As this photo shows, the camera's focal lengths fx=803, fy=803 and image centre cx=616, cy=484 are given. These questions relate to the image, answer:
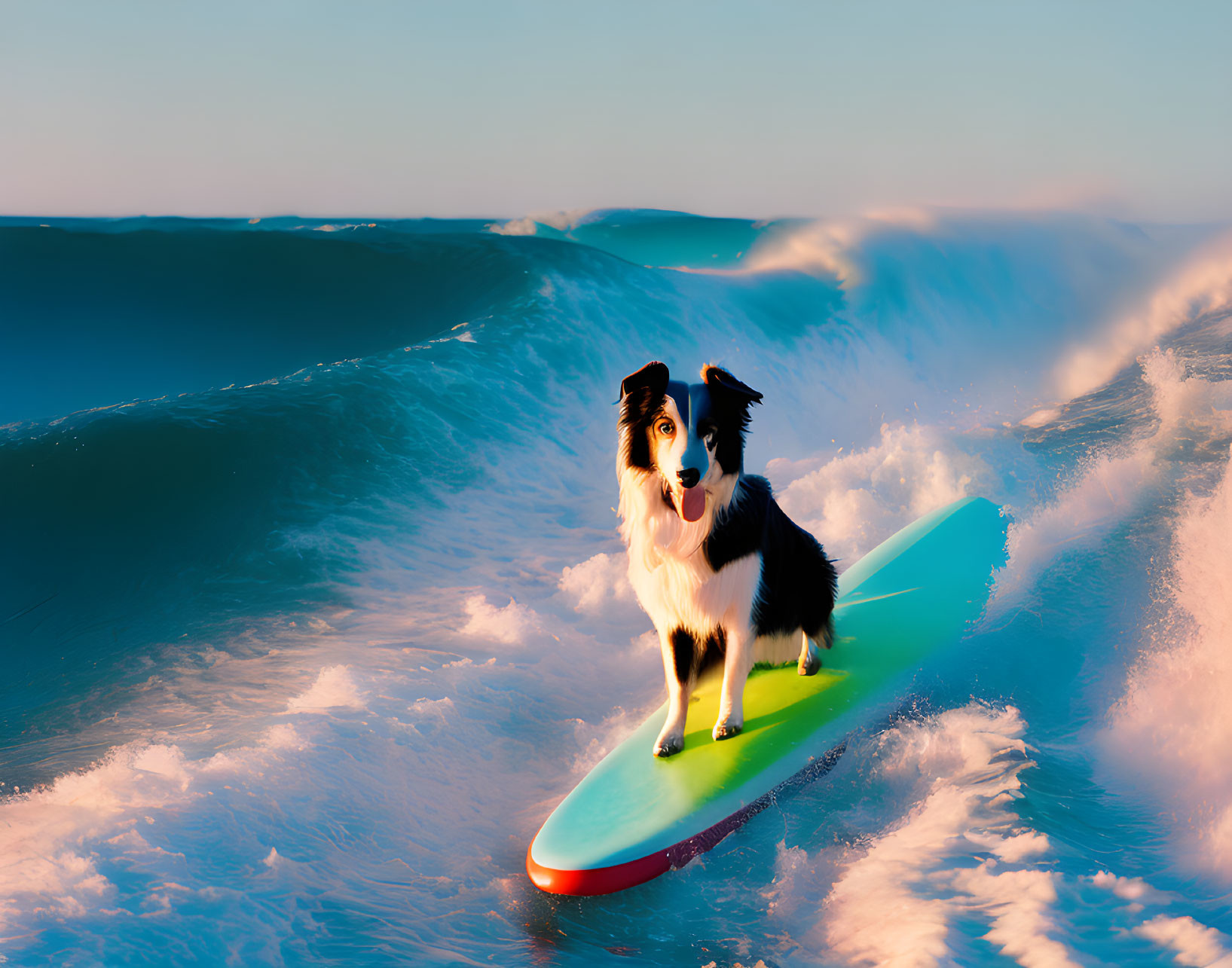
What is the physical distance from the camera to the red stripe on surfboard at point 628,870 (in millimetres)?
3025

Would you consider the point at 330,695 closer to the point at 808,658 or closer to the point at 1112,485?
the point at 808,658

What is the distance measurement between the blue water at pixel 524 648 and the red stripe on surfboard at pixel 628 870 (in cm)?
6

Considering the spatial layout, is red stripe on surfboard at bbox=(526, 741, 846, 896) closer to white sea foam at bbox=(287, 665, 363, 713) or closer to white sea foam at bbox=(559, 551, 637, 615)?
white sea foam at bbox=(287, 665, 363, 713)

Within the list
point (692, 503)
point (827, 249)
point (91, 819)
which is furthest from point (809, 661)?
point (827, 249)

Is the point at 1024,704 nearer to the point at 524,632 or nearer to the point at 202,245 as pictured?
the point at 524,632

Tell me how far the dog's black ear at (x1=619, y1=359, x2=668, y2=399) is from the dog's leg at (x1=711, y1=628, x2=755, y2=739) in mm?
1117

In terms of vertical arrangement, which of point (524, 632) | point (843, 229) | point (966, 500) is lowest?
point (524, 632)

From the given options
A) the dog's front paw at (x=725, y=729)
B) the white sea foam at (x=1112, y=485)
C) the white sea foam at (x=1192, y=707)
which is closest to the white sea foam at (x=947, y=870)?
the white sea foam at (x=1192, y=707)

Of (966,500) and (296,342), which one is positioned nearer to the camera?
(966,500)

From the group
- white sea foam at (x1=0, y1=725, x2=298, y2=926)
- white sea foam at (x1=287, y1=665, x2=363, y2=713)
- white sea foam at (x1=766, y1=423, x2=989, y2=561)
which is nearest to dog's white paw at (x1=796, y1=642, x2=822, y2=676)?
white sea foam at (x1=766, y1=423, x2=989, y2=561)

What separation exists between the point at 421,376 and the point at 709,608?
250 inches

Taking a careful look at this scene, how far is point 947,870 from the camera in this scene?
301 cm

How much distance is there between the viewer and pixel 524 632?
5.35 metres

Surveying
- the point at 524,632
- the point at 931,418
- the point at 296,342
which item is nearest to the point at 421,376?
the point at 524,632
